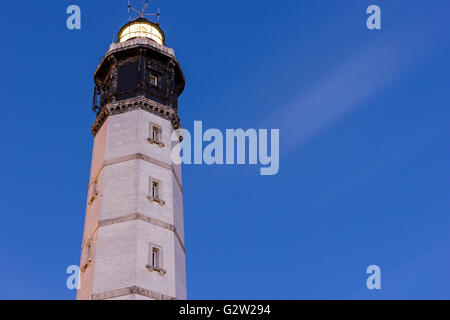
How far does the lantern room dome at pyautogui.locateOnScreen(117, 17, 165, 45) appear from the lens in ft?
207

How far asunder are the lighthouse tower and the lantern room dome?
0.48ft

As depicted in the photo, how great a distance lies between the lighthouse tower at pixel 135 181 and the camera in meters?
45.2

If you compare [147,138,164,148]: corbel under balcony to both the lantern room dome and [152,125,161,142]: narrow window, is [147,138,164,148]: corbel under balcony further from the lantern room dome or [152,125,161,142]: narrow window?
the lantern room dome

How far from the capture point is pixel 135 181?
163 feet

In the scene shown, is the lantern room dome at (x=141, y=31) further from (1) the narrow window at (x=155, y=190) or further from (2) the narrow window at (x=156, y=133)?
(1) the narrow window at (x=155, y=190)

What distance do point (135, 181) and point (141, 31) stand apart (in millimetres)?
19184

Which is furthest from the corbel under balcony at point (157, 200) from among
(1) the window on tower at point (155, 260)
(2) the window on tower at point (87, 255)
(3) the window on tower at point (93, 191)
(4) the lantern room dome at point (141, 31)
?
(4) the lantern room dome at point (141, 31)

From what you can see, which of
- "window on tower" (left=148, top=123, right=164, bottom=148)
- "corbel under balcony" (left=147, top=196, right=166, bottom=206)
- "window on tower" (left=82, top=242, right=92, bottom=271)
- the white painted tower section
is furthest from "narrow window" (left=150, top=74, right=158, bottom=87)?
"window on tower" (left=82, top=242, right=92, bottom=271)

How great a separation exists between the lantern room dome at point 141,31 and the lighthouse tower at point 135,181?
0.14 m
